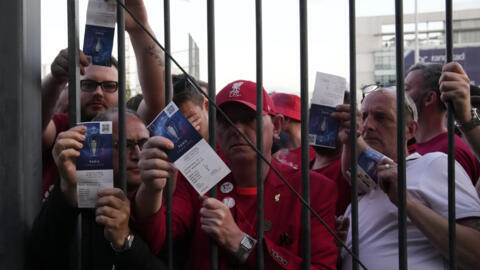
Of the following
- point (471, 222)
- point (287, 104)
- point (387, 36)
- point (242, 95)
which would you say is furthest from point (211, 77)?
point (387, 36)

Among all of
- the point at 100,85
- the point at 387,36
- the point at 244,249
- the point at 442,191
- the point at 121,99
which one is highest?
the point at 387,36

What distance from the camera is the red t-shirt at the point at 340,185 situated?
2563mm

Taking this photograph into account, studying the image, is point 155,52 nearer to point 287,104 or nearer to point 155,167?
point 155,167

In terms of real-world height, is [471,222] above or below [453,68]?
below

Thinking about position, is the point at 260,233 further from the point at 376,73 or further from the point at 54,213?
the point at 376,73

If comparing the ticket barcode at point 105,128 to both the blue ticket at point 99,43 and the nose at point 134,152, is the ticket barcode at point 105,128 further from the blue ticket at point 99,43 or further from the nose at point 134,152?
the nose at point 134,152

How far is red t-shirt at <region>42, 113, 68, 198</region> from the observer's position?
2244mm

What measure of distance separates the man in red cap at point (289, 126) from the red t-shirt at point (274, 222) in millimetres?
1640

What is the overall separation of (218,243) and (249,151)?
579mm

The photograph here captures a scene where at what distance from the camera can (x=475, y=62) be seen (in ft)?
92.8

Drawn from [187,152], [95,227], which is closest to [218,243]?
[187,152]

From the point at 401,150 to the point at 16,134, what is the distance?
113cm

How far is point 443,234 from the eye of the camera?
1.72 m

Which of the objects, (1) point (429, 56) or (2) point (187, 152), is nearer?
(2) point (187, 152)
